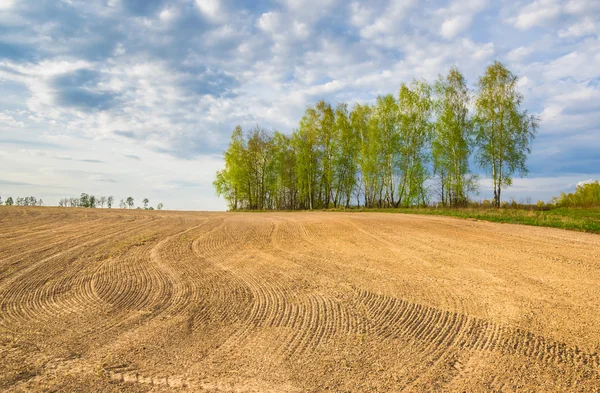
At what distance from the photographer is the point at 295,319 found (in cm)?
461

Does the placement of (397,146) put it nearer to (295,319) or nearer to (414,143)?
(414,143)

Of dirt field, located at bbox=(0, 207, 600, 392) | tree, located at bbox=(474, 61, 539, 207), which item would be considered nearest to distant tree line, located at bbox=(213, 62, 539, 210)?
tree, located at bbox=(474, 61, 539, 207)

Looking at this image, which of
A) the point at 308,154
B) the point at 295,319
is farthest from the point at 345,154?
the point at 295,319

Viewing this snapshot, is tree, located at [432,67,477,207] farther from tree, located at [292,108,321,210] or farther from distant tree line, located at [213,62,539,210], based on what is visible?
tree, located at [292,108,321,210]

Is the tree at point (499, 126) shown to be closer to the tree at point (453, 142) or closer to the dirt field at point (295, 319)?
the tree at point (453, 142)

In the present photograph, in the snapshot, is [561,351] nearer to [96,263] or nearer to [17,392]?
[17,392]

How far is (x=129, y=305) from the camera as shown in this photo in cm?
514

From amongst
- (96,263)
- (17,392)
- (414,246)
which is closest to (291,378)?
(17,392)

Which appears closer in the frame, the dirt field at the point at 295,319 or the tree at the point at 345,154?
the dirt field at the point at 295,319

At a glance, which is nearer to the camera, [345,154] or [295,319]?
[295,319]

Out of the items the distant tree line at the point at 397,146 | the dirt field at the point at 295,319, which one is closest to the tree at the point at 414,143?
the distant tree line at the point at 397,146

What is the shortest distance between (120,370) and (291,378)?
1.60 m

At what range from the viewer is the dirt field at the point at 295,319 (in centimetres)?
336

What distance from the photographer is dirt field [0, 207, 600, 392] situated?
3.36 meters
